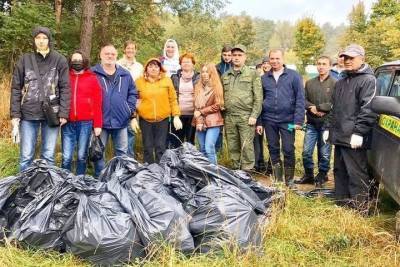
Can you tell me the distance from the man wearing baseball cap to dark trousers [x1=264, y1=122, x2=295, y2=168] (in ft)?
3.16

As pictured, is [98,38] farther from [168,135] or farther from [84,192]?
[84,192]

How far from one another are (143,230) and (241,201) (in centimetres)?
87

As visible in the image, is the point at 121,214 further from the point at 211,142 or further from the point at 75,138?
the point at 211,142

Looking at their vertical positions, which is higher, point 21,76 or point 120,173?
point 21,76

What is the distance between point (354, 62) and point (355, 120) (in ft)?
1.89

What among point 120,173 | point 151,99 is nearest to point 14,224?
point 120,173

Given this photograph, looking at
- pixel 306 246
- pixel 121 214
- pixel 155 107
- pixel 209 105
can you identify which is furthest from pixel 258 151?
pixel 121 214

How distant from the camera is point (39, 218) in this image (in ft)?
11.1

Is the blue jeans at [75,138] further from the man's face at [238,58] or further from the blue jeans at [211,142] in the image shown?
the man's face at [238,58]

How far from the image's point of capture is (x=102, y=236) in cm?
319

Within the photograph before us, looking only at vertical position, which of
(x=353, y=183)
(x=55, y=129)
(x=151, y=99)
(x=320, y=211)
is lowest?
(x=320, y=211)

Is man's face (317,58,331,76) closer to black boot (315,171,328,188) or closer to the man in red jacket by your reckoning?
black boot (315,171,328,188)

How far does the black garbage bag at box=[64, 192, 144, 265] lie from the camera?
3.19 meters

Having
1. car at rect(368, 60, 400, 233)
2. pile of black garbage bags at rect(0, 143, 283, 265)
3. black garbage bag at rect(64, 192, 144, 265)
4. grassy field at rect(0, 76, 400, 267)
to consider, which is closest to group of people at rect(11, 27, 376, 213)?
car at rect(368, 60, 400, 233)
